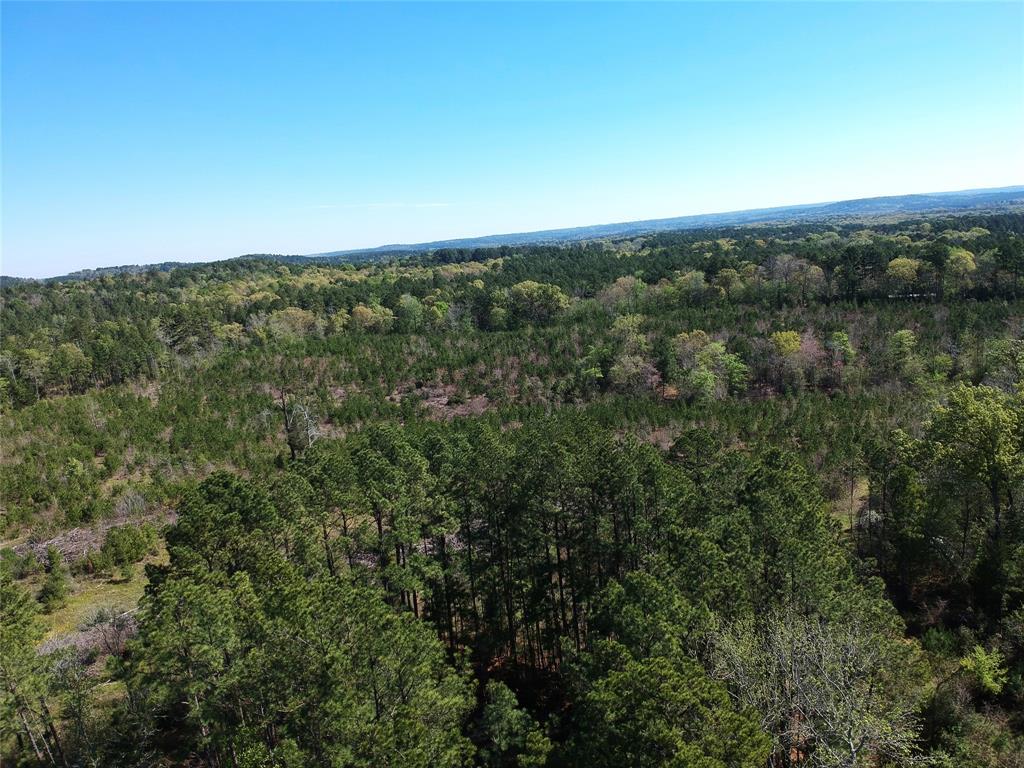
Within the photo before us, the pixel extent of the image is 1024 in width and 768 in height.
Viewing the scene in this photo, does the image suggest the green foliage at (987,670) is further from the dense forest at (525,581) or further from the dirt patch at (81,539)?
the dirt patch at (81,539)

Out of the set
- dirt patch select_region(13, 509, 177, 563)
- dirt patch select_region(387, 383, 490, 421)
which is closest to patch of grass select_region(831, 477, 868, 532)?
dirt patch select_region(387, 383, 490, 421)

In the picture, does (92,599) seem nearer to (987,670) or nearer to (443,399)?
(443,399)

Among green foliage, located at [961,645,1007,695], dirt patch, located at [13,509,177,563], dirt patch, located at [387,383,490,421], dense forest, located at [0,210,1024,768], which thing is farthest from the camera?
dirt patch, located at [387,383,490,421]

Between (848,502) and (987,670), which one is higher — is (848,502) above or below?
below

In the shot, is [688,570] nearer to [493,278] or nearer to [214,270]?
[493,278]

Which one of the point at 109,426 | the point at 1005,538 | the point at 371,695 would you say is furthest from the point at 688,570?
the point at 109,426

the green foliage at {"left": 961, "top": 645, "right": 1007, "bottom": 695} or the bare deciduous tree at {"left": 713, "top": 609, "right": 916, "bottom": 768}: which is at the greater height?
the bare deciduous tree at {"left": 713, "top": 609, "right": 916, "bottom": 768}

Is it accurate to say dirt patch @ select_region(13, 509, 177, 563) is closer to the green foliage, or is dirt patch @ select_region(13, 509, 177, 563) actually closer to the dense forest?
the dense forest

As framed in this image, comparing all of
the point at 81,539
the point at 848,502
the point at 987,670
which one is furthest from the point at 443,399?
the point at 987,670

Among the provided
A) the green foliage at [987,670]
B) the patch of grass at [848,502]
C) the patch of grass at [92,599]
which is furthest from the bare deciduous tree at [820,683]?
the patch of grass at [92,599]
